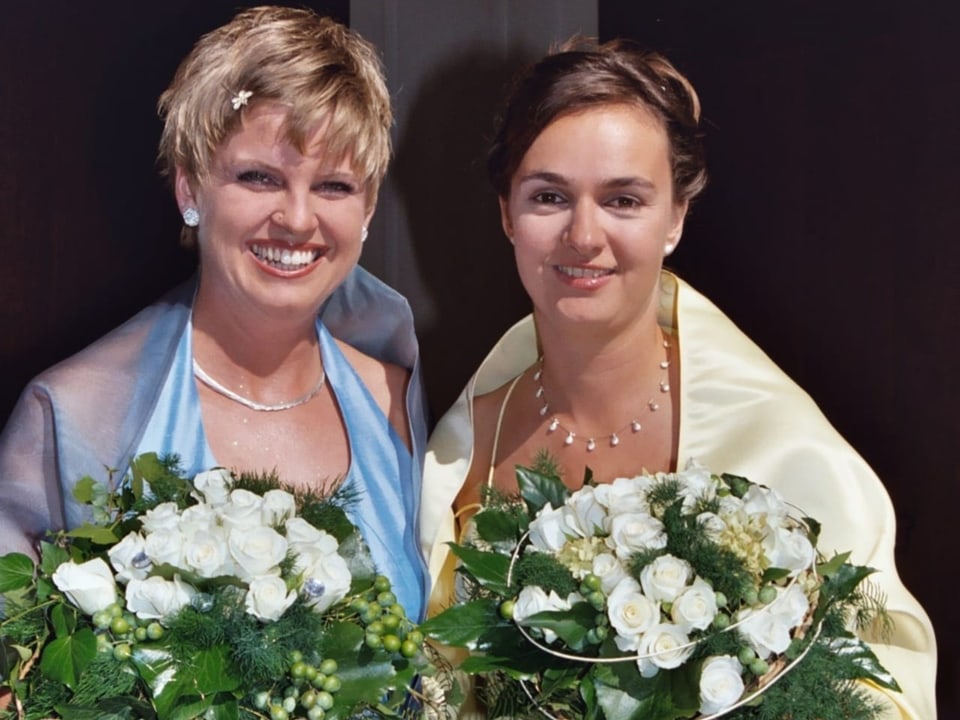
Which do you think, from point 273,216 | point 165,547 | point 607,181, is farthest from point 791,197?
point 165,547

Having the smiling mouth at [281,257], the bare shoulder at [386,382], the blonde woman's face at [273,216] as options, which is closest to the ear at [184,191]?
the blonde woman's face at [273,216]

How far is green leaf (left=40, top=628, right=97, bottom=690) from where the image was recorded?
1.33m

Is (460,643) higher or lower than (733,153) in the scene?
lower

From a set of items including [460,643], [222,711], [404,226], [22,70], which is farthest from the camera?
[404,226]

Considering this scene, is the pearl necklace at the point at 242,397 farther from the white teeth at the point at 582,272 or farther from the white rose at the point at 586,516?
the white rose at the point at 586,516

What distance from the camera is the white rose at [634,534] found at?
1.38m

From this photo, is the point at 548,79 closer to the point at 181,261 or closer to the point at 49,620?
the point at 181,261

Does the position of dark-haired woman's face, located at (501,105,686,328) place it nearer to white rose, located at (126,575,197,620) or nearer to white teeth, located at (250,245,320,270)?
white teeth, located at (250,245,320,270)

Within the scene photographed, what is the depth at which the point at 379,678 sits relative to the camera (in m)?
1.40

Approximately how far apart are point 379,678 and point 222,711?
17 centimetres

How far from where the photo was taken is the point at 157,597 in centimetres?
135

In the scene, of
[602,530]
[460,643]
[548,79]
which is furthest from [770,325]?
[460,643]

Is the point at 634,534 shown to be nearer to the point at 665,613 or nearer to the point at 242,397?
the point at 665,613

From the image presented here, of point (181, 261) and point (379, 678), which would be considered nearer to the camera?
point (379, 678)
